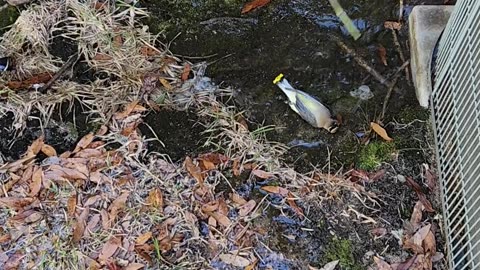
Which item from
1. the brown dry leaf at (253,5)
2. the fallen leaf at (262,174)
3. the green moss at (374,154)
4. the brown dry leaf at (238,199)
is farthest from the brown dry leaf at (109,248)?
the brown dry leaf at (253,5)

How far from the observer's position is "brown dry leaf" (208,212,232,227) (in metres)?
3.12

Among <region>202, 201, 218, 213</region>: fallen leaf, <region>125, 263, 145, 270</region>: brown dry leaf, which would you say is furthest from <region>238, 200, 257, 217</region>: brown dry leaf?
<region>125, 263, 145, 270</region>: brown dry leaf

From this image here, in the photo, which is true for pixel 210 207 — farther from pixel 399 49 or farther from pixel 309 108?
pixel 399 49

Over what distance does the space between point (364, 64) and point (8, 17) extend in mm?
2157

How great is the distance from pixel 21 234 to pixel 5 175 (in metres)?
0.35

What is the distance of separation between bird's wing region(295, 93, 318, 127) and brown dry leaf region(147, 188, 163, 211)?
2.99ft

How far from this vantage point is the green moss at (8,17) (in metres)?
3.64

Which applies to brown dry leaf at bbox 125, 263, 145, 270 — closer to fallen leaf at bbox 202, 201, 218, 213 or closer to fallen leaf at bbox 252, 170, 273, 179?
fallen leaf at bbox 202, 201, 218, 213

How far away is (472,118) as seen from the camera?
276cm

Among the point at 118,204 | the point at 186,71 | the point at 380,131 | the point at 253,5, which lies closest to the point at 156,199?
the point at 118,204

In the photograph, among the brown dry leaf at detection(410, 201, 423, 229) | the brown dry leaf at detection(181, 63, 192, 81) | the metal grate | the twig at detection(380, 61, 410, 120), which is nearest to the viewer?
the metal grate

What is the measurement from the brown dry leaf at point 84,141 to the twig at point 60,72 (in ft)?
1.34

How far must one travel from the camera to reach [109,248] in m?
3.03

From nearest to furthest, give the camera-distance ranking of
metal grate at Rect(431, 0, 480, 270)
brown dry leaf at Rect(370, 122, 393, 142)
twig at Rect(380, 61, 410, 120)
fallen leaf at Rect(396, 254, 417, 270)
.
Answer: metal grate at Rect(431, 0, 480, 270)
fallen leaf at Rect(396, 254, 417, 270)
brown dry leaf at Rect(370, 122, 393, 142)
twig at Rect(380, 61, 410, 120)
